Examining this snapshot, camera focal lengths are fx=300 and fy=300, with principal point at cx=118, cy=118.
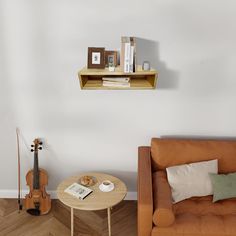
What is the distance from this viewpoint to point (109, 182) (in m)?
2.84

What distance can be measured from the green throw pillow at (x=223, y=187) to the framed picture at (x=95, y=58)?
144cm

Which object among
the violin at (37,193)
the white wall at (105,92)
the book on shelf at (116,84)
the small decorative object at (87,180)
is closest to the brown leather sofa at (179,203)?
the white wall at (105,92)

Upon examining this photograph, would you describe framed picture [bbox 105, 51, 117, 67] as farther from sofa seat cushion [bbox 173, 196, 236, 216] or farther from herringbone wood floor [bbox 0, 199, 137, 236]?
herringbone wood floor [bbox 0, 199, 137, 236]

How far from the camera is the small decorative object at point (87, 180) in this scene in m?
2.85

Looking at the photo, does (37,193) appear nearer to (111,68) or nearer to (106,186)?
(106,186)

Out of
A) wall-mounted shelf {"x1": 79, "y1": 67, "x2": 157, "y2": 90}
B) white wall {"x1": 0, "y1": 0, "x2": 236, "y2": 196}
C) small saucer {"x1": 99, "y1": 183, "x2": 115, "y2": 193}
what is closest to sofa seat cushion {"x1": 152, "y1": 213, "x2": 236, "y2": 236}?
small saucer {"x1": 99, "y1": 183, "x2": 115, "y2": 193}

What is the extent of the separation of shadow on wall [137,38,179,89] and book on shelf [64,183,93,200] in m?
1.21

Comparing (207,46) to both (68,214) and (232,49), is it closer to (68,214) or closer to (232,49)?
(232,49)

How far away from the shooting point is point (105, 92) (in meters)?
3.00

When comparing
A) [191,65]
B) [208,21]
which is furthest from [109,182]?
[208,21]

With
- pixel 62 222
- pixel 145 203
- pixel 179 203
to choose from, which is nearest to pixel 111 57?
pixel 145 203

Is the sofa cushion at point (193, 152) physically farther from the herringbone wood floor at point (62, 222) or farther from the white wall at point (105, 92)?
the herringbone wood floor at point (62, 222)

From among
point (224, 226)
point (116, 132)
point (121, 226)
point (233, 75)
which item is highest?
point (233, 75)

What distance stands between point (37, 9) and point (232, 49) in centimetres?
185
